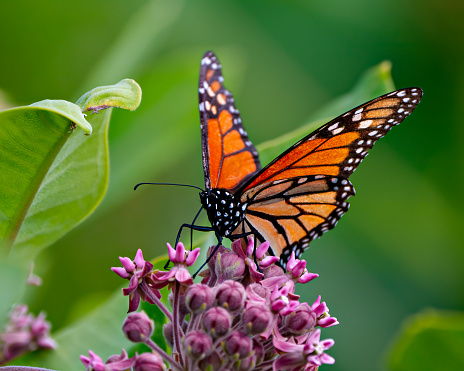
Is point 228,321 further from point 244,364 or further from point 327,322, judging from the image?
point 327,322

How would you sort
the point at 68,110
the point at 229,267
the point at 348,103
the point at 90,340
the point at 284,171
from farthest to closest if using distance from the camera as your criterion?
the point at 348,103
the point at 284,171
the point at 90,340
the point at 229,267
the point at 68,110

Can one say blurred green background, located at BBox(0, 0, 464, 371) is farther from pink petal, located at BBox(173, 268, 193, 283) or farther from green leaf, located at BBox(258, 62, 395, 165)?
pink petal, located at BBox(173, 268, 193, 283)

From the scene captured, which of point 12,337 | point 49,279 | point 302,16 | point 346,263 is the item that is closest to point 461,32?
point 302,16

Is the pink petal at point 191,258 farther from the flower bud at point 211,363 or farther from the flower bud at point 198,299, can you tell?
the flower bud at point 211,363

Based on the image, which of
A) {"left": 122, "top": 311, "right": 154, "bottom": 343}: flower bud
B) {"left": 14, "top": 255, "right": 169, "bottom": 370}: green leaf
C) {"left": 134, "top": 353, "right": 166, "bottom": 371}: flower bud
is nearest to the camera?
{"left": 134, "top": 353, "right": 166, "bottom": 371}: flower bud

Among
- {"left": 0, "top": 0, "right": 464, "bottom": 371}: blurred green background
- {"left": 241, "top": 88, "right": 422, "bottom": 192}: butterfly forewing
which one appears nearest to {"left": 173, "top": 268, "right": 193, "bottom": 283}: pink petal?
→ {"left": 241, "top": 88, "right": 422, "bottom": 192}: butterfly forewing

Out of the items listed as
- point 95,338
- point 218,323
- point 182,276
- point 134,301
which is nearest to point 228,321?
point 218,323
